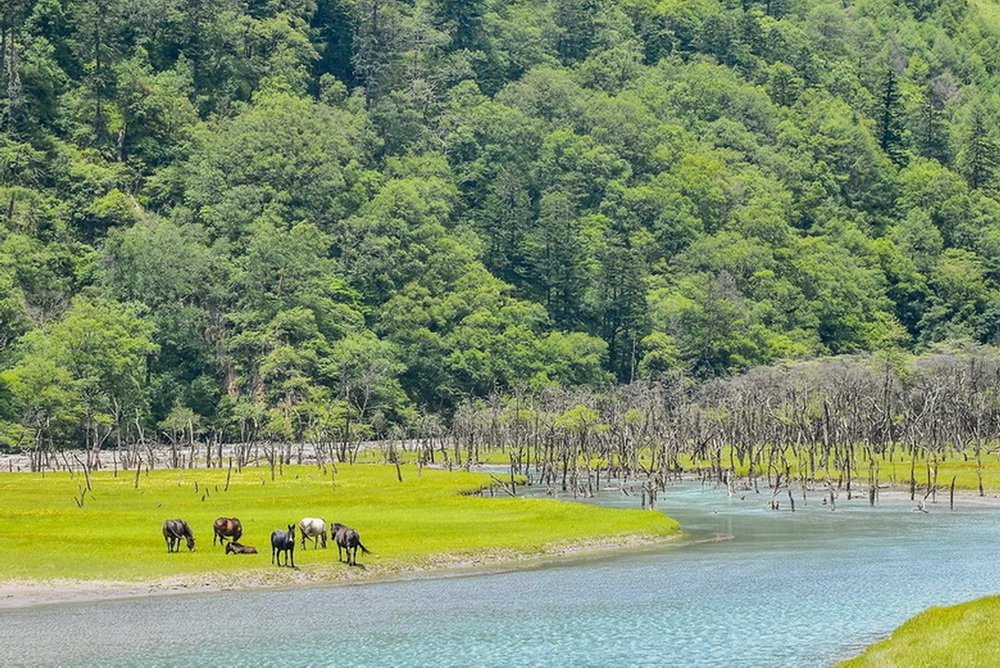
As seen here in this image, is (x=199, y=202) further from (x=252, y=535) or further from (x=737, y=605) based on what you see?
(x=737, y=605)

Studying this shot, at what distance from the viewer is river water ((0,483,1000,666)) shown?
44.1 m

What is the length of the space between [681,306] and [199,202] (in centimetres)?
7113

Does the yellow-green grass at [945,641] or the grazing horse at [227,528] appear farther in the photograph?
the grazing horse at [227,528]

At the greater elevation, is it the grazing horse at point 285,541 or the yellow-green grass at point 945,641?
the grazing horse at point 285,541

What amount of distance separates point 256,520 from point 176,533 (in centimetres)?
1349

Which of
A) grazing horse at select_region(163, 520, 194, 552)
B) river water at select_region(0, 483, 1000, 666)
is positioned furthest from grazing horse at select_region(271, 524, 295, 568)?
grazing horse at select_region(163, 520, 194, 552)

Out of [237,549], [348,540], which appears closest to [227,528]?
[237,549]

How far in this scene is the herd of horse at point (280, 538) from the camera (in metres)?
58.0

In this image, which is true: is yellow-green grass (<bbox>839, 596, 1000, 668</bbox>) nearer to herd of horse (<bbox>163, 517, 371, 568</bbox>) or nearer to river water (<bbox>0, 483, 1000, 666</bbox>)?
river water (<bbox>0, 483, 1000, 666</bbox>)

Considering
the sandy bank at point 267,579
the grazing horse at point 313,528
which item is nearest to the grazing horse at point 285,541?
the sandy bank at point 267,579

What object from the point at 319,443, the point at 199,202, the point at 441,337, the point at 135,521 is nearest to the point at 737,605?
the point at 135,521

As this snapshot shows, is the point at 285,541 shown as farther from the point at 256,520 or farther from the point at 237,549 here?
the point at 256,520

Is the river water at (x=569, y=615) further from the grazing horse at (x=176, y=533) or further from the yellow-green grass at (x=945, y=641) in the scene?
the grazing horse at (x=176, y=533)

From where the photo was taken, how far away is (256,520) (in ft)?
244
